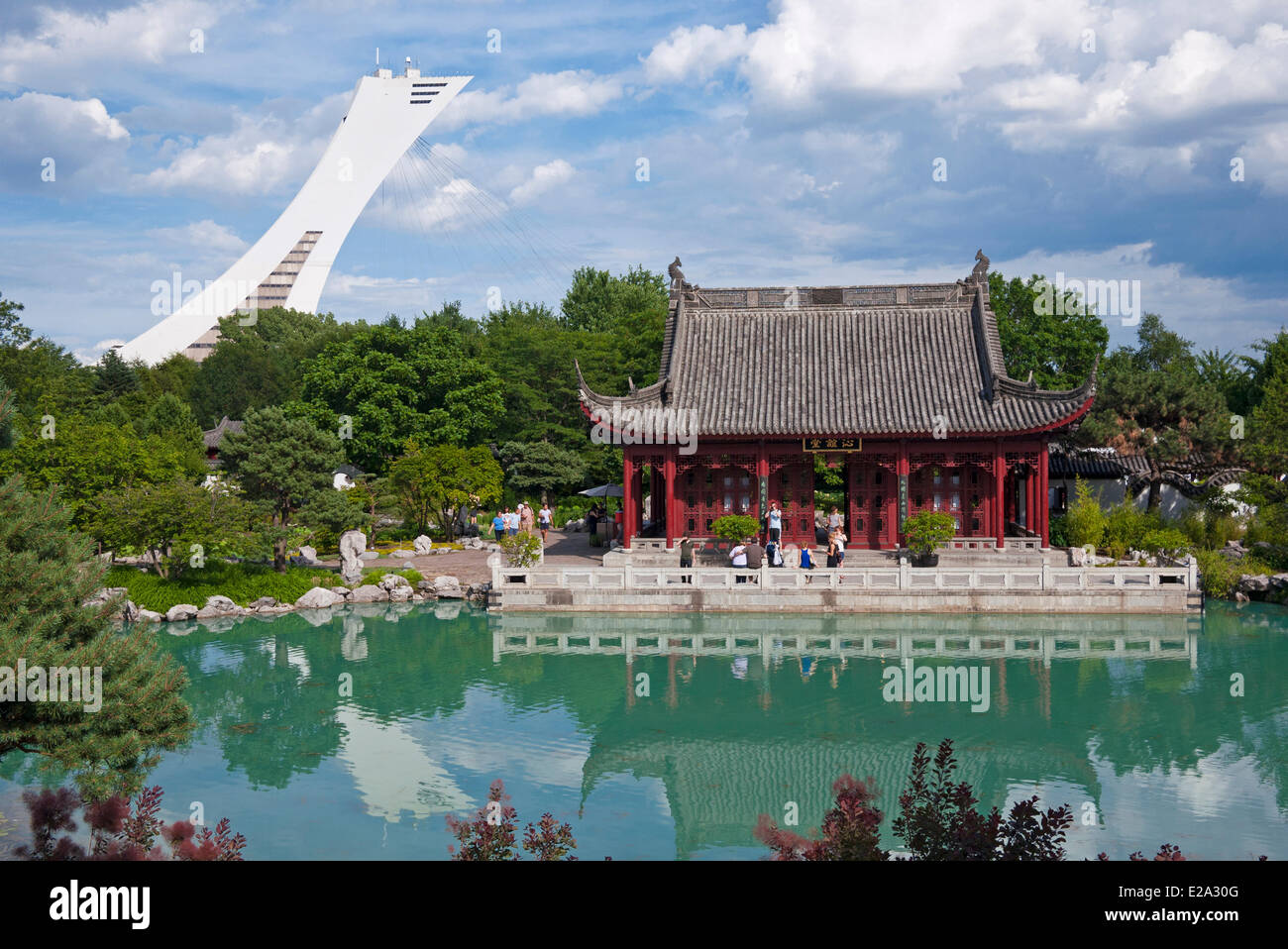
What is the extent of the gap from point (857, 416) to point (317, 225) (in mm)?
96869

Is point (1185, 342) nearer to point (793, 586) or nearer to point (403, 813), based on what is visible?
point (793, 586)

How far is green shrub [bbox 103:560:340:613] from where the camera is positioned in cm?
2331

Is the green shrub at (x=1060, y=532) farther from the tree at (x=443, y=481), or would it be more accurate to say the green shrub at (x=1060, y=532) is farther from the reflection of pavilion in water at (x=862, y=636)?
the tree at (x=443, y=481)

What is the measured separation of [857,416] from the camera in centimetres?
2603

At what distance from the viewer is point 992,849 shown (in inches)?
261

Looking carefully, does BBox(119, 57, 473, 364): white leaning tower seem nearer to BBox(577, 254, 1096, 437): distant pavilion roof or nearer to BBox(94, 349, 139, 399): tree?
BBox(94, 349, 139, 399): tree

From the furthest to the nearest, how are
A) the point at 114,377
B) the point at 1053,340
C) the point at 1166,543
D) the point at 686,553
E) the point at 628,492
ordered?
the point at 114,377 < the point at 1053,340 < the point at 628,492 < the point at 686,553 < the point at 1166,543

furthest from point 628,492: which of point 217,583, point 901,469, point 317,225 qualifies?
point 317,225

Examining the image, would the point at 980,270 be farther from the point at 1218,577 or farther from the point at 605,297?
the point at 605,297

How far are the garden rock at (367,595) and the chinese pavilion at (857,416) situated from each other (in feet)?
20.5

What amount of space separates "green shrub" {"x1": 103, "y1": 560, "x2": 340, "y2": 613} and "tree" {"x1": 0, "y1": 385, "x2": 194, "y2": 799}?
1480cm

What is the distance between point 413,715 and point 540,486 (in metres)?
21.0

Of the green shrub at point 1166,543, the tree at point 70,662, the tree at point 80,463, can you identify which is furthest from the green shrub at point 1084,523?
the tree at point 70,662
